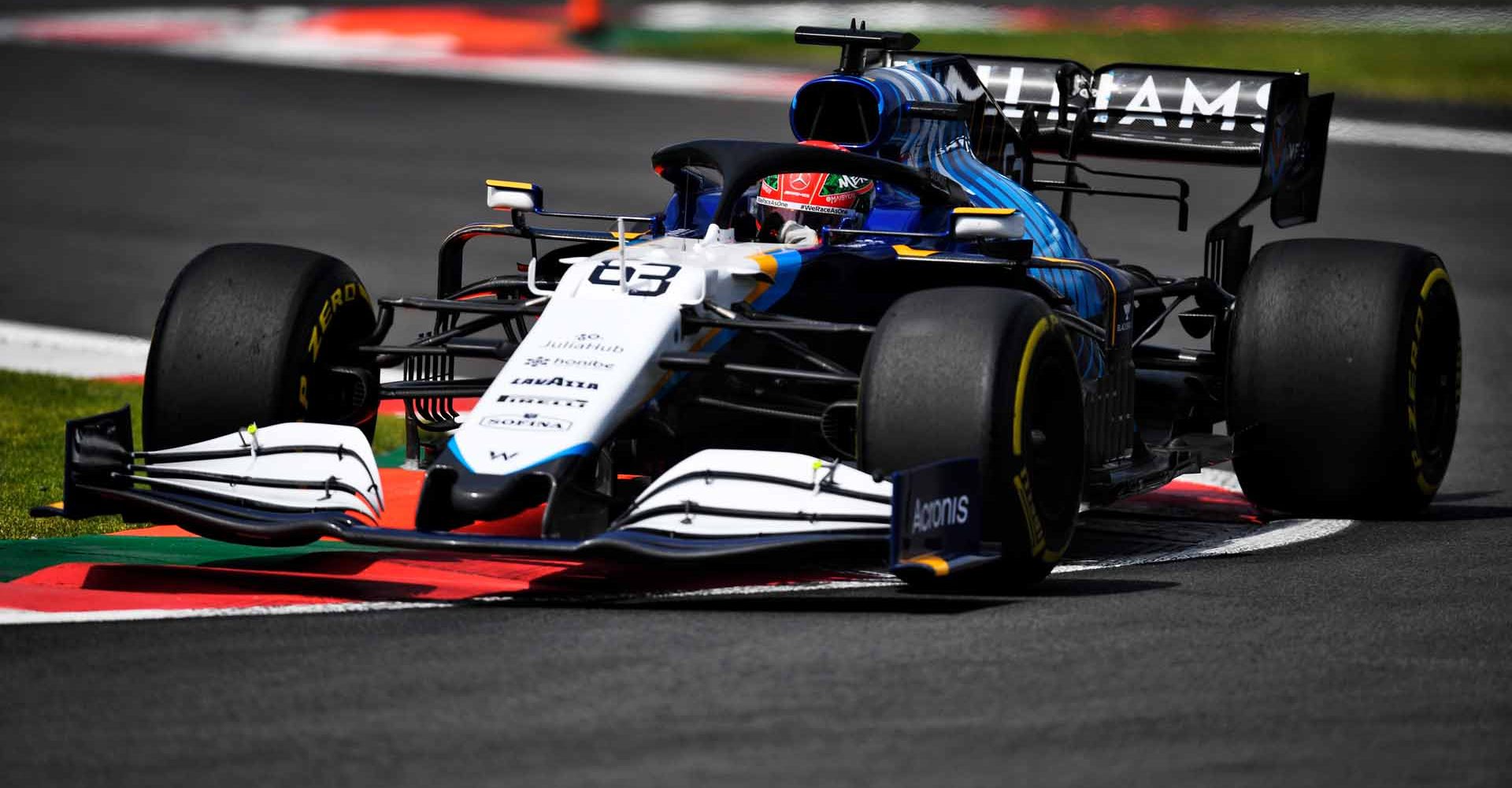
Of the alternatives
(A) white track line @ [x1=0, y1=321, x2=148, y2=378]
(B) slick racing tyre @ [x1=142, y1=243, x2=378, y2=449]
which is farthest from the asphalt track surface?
(A) white track line @ [x1=0, y1=321, x2=148, y2=378]

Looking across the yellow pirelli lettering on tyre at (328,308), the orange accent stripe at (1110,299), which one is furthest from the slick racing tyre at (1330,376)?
the yellow pirelli lettering on tyre at (328,308)

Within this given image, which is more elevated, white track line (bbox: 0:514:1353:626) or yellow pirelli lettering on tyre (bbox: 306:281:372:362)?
yellow pirelli lettering on tyre (bbox: 306:281:372:362)

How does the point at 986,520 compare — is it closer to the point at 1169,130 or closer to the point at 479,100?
the point at 1169,130

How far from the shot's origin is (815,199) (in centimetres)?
835

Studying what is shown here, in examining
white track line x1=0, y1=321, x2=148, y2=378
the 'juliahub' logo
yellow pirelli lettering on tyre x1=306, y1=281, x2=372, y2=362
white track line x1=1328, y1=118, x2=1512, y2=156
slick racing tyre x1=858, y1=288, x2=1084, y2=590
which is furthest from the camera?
white track line x1=1328, y1=118, x2=1512, y2=156

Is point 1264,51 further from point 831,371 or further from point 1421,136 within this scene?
point 831,371

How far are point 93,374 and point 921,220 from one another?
17.8ft

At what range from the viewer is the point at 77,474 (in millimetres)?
7121

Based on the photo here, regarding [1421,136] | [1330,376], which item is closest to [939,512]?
[1330,376]

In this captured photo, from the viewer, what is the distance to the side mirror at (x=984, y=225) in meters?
7.61

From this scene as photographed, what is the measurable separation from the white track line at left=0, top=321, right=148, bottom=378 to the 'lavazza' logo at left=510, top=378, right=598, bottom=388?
542cm

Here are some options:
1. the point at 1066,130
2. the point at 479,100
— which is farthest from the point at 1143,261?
the point at 479,100

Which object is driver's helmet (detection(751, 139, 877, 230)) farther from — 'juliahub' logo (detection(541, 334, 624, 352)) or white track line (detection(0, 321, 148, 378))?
white track line (detection(0, 321, 148, 378))

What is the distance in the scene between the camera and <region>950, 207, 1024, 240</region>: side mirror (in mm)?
7609
